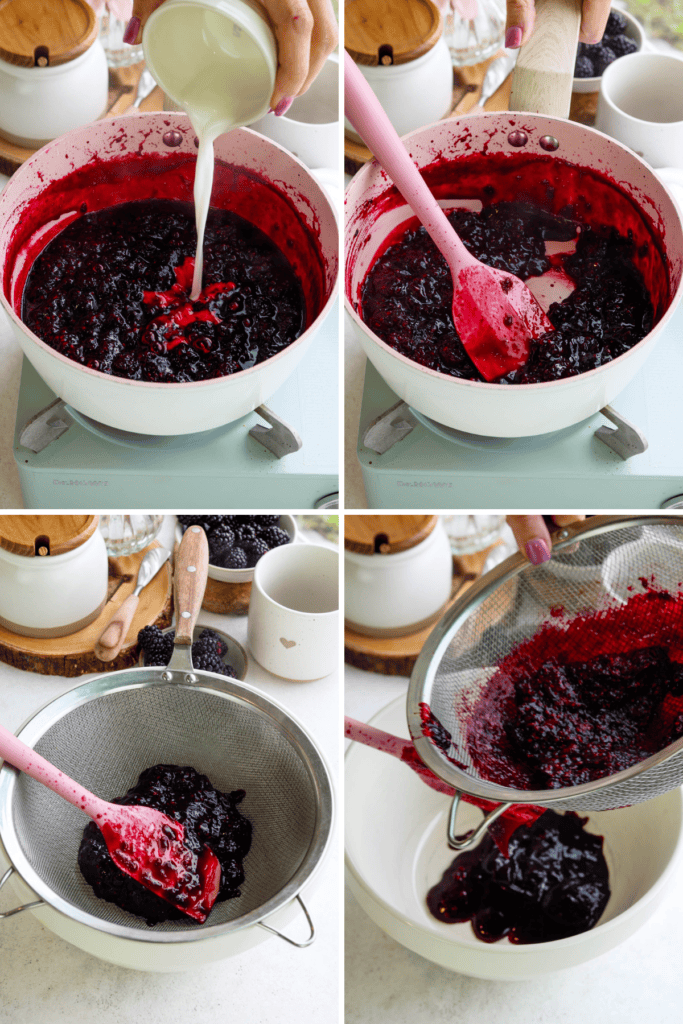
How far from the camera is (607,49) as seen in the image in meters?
1.25

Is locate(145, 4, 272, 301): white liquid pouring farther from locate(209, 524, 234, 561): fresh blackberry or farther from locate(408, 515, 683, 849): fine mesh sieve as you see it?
locate(408, 515, 683, 849): fine mesh sieve

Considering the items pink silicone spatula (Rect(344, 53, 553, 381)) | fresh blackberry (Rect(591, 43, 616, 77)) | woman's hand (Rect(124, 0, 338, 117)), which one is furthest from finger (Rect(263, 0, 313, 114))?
fresh blackberry (Rect(591, 43, 616, 77))

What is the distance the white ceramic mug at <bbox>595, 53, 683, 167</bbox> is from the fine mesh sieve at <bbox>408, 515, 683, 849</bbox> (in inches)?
18.8

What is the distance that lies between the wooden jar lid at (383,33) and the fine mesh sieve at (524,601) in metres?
0.62

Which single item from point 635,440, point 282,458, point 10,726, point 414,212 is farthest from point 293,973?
point 414,212

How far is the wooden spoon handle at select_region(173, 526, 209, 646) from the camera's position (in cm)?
110

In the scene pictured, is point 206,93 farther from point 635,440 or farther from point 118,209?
point 635,440

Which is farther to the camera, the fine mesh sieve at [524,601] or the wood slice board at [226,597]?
the wood slice board at [226,597]

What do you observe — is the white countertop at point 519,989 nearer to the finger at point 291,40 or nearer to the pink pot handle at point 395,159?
the pink pot handle at point 395,159

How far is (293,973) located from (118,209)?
94 cm

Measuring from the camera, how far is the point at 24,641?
1225 millimetres

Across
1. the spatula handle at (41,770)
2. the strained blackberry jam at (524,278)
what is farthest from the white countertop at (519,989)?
the strained blackberry jam at (524,278)

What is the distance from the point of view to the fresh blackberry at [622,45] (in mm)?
1249

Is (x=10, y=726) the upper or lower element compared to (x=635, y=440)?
lower
